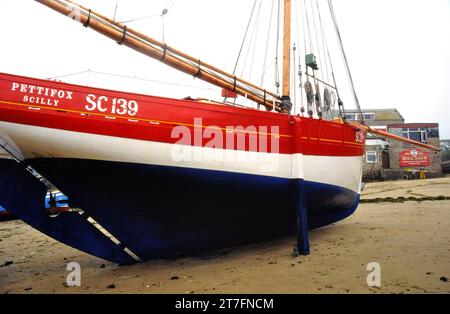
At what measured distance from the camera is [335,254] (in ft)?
16.3

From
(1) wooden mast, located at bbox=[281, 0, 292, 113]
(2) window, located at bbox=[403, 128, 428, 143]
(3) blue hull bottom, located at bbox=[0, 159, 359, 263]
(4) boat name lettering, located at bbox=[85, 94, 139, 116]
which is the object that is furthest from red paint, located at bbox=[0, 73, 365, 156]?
(2) window, located at bbox=[403, 128, 428, 143]

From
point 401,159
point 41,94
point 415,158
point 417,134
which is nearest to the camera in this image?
point 41,94

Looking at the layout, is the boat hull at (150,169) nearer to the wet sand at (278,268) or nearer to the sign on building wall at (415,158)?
the wet sand at (278,268)

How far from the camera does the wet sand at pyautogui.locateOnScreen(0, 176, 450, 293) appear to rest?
366 centimetres

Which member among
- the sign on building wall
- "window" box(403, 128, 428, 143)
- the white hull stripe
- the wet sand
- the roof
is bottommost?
the wet sand

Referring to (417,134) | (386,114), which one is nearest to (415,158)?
(417,134)

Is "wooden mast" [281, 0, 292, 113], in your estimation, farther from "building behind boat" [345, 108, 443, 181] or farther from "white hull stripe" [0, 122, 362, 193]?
"building behind boat" [345, 108, 443, 181]

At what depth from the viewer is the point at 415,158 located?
27.9 metres

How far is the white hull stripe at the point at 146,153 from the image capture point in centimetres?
388

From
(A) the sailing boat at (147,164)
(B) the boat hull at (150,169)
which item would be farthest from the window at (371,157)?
(B) the boat hull at (150,169)

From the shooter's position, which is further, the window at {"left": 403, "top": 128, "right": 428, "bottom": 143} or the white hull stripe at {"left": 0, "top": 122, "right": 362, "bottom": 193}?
the window at {"left": 403, "top": 128, "right": 428, "bottom": 143}

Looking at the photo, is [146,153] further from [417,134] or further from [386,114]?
[386,114]

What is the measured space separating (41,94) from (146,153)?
4.80 ft

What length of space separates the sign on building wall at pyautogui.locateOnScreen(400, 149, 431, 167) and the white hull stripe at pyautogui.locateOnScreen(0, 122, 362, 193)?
26740 millimetres
